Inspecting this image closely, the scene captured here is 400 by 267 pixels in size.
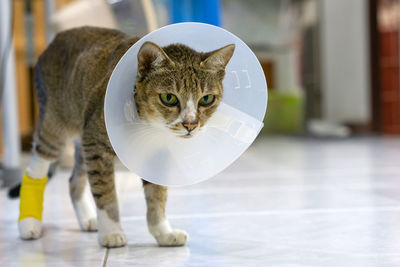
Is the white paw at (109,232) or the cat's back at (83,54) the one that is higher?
the cat's back at (83,54)

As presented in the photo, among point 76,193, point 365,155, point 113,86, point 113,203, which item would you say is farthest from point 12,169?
point 365,155

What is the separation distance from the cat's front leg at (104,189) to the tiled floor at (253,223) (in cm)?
4

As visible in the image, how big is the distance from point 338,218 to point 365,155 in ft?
6.97

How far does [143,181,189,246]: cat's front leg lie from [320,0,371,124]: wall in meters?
4.90

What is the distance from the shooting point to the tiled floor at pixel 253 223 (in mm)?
1272

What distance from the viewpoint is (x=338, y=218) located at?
169 cm

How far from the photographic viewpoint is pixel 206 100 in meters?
1.28

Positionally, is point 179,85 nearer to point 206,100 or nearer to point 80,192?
point 206,100

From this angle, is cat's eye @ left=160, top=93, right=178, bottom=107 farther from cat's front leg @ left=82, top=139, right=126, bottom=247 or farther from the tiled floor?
the tiled floor

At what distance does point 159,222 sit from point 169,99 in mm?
377

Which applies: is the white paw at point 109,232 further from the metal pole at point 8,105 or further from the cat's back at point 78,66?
the metal pole at point 8,105

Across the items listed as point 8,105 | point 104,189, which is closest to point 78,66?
point 104,189

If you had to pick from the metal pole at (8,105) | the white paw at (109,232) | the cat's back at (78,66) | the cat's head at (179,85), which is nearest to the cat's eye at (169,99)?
the cat's head at (179,85)

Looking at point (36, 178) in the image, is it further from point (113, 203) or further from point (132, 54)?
point (132, 54)
